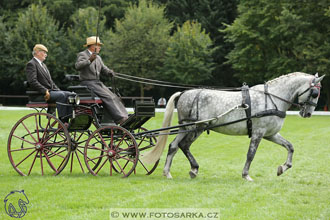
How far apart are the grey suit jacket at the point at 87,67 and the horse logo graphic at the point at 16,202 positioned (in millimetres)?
2759

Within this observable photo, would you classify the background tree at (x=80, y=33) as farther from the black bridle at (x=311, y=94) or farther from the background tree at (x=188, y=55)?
the black bridle at (x=311, y=94)

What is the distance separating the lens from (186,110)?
976cm

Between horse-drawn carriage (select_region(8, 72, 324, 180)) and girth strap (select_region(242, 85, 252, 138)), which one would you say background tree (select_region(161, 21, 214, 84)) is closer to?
horse-drawn carriage (select_region(8, 72, 324, 180))

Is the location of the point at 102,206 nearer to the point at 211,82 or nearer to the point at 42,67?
the point at 42,67

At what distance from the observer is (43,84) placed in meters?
9.85

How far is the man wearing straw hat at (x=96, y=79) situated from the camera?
945 cm

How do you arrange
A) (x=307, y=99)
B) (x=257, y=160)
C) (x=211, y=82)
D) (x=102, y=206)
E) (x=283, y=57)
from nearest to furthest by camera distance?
1. (x=102, y=206)
2. (x=307, y=99)
3. (x=257, y=160)
4. (x=283, y=57)
5. (x=211, y=82)

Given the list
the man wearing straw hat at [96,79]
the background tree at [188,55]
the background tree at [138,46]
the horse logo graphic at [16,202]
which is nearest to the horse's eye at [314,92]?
the man wearing straw hat at [96,79]

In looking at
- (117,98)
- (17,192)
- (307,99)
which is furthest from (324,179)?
(17,192)

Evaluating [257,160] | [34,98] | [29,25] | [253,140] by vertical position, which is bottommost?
[257,160]

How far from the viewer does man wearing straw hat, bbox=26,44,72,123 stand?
950cm

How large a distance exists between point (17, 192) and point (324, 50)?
28.2m

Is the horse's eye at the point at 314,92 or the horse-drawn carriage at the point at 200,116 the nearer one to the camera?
the horse's eye at the point at 314,92

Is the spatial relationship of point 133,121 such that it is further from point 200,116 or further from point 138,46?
point 138,46
